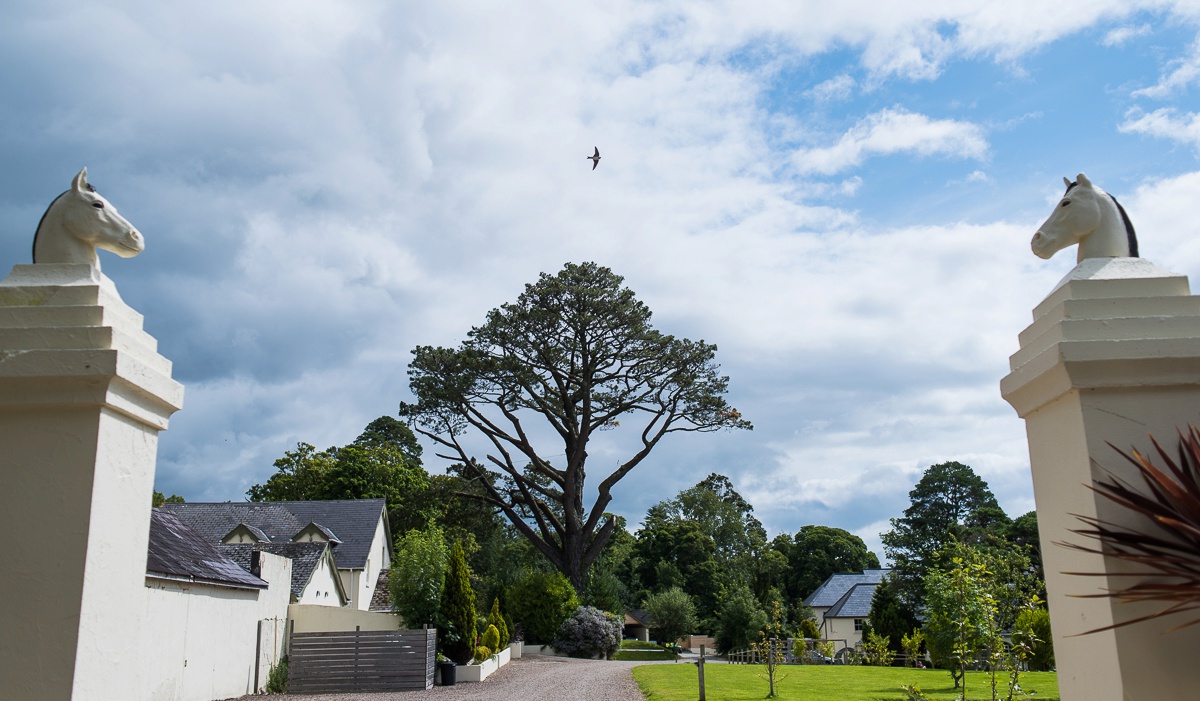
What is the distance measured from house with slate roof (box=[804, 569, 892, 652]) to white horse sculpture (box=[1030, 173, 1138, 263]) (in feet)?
150

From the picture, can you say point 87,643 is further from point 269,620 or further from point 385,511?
point 385,511

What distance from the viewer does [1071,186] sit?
449 cm

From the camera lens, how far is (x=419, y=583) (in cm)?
2353

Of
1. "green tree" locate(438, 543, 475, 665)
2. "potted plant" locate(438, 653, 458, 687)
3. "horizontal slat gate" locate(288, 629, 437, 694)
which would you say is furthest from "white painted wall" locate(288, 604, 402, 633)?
"potted plant" locate(438, 653, 458, 687)

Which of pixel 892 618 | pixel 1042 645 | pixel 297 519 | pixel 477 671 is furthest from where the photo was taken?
pixel 892 618

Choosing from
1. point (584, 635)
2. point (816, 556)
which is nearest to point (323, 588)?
point (584, 635)

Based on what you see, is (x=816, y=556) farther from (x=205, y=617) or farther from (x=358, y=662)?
(x=205, y=617)

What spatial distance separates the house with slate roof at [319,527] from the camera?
32312mm

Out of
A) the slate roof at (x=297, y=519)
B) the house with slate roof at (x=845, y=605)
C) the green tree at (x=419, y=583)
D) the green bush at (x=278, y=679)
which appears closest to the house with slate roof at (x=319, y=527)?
the slate roof at (x=297, y=519)

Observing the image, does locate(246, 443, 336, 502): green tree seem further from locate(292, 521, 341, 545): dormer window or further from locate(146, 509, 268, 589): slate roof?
locate(146, 509, 268, 589): slate roof

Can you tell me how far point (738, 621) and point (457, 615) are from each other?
19319mm

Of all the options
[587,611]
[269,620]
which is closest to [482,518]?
[587,611]

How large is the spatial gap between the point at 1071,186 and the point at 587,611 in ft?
98.9

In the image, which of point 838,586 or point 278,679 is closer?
point 278,679
